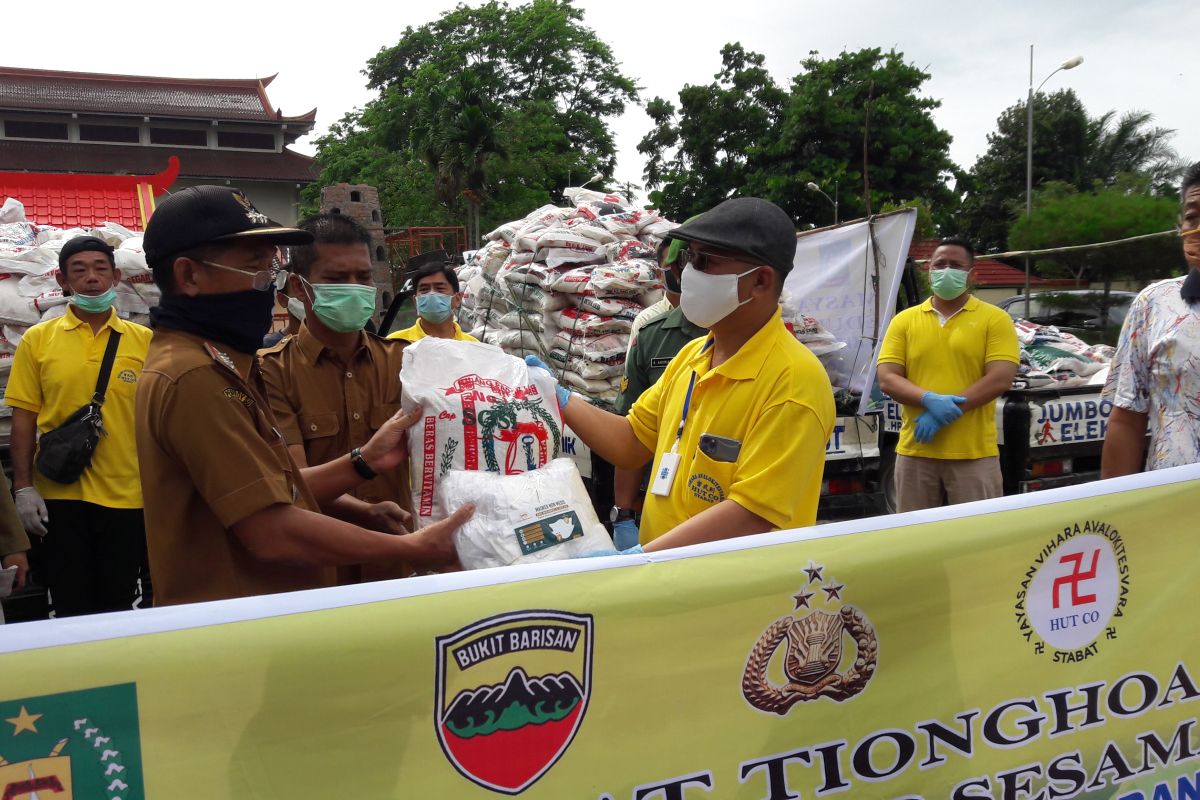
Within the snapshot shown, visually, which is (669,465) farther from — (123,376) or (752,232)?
(123,376)

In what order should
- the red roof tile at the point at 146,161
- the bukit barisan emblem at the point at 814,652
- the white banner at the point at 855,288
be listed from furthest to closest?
the red roof tile at the point at 146,161
the white banner at the point at 855,288
the bukit barisan emblem at the point at 814,652

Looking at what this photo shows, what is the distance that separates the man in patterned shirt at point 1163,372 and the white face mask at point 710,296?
1.70 meters

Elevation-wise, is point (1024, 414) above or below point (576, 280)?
below

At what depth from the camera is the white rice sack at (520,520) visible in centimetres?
212

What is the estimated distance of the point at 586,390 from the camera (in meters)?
6.32

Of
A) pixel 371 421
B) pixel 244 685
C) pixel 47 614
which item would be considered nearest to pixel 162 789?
pixel 244 685

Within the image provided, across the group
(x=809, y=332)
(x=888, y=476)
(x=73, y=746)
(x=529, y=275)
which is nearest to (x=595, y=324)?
(x=529, y=275)

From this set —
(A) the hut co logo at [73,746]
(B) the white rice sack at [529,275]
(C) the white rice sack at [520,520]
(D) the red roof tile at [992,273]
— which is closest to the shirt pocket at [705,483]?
(C) the white rice sack at [520,520]

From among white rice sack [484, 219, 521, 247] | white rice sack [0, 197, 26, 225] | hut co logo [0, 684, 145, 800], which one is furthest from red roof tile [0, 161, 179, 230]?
hut co logo [0, 684, 145, 800]

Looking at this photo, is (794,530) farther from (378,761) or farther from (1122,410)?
(1122,410)

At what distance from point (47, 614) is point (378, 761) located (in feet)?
12.9

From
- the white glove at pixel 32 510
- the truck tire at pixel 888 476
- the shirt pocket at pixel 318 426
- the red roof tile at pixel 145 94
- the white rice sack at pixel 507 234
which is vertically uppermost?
the red roof tile at pixel 145 94

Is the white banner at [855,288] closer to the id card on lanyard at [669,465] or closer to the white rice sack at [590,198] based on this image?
the white rice sack at [590,198]

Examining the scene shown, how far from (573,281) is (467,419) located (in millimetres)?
4247
